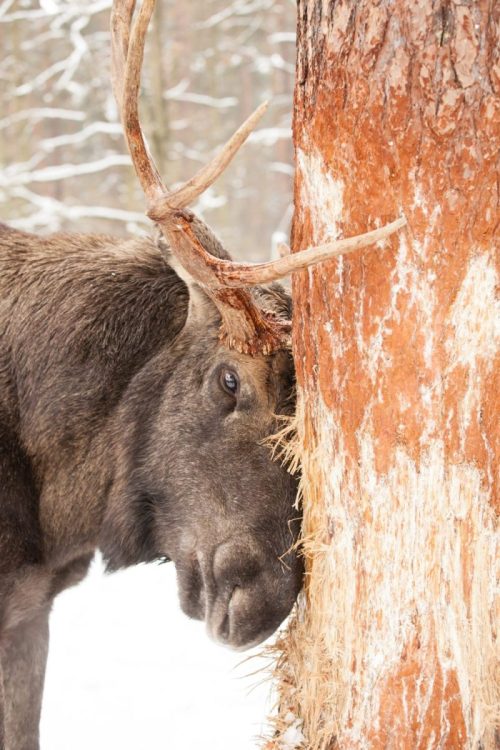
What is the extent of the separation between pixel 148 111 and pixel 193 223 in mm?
11711

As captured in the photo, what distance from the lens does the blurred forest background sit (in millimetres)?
14148

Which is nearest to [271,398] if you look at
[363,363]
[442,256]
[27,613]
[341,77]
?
[363,363]

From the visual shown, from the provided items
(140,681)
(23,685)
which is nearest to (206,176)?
(23,685)

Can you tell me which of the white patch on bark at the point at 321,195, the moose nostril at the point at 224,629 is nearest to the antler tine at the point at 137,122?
the white patch on bark at the point at 321,195

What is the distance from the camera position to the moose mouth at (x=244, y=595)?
292 centimetres

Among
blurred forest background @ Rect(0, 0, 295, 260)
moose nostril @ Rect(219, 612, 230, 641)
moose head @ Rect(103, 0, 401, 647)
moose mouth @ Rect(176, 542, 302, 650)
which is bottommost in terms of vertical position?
moose nostril @ Rect(219, 612, 230, 641)

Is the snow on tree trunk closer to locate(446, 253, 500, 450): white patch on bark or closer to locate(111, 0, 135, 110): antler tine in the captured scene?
locate(446, 253, 500, 450): white patch on bark

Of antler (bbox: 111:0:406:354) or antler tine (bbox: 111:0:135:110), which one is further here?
antler tine (bbox: 111:0:135:110)

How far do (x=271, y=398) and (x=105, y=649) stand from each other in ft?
11.0

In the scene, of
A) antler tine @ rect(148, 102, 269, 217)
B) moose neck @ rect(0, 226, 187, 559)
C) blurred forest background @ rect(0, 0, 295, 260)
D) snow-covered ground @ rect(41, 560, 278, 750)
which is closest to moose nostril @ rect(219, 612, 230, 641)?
moose neck @ rect(0, 226, 187, 559)

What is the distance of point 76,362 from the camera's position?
337 cm

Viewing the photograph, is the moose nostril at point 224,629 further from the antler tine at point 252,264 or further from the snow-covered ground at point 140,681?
the antler tine at point 252,264

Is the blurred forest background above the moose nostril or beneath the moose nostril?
above

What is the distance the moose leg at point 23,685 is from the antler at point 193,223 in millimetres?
1874
